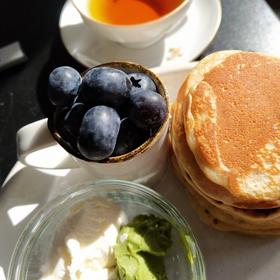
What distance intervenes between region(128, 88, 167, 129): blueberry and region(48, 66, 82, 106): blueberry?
0.10 m

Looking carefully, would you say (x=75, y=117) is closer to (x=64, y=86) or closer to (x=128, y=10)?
(x=64, y=86)

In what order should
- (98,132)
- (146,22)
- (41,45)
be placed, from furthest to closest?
(41,45) < (146,22) < (98,132)

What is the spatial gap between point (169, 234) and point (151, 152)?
0.15 m

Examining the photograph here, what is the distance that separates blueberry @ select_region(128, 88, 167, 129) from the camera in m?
0.81

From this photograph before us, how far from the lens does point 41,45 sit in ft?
4.50

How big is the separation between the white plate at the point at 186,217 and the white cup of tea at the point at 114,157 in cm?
4

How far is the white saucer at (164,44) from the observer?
48.3 inches

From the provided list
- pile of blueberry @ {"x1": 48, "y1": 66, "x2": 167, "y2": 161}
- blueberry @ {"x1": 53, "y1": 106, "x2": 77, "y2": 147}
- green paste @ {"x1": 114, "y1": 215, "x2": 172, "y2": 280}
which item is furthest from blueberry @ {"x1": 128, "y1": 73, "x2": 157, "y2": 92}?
green paste @ {"x1": 114, "y1": 215, "x2": 172, "y2": 280}

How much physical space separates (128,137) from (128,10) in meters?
0.51

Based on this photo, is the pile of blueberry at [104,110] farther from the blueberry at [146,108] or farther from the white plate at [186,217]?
the white plate at [186,217]

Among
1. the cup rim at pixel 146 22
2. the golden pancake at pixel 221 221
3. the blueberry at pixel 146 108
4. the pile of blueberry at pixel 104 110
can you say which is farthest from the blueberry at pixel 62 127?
the cup rim at pixel 146 22

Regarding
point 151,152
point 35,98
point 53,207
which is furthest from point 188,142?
point 35,98

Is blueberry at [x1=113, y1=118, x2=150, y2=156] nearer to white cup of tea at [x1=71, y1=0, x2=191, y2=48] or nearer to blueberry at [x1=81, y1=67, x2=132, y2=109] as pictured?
blueberry at [x1=81, y1=67, x2=132, y2=109]

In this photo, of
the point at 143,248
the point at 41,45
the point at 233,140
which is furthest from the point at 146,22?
the point at 143,248
